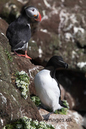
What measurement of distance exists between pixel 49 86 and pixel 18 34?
205 centimetres

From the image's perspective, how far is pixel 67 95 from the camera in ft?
37.2

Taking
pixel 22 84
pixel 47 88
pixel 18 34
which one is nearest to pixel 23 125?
pixel 22 84

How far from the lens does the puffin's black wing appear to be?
6.62 m

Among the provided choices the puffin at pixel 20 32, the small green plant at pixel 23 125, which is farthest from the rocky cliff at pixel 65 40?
the small green plant at pixel 23 125

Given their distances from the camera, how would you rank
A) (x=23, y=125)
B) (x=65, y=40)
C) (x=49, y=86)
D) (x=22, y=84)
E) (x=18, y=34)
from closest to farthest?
(x=23, y=125)
(x=22, y=84)
(x=49, y=86)
(x=18, y=34)
(x=65, y=40)

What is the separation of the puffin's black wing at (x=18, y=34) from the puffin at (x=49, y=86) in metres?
1.25

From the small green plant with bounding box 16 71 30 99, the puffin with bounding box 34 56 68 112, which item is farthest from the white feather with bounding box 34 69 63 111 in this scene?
the small green plant with bounding box 16 71 30 99

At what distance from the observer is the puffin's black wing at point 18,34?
6.62 meters

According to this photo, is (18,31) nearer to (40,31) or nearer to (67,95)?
(40,31)

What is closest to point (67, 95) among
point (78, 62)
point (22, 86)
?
point (78, 62)

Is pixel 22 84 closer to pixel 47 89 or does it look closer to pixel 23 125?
pixel 23 125

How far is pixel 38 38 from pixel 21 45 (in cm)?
371

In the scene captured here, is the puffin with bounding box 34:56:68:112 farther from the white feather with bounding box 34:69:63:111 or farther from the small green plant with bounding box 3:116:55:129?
the small green plant with bounding box 3:116:55:129

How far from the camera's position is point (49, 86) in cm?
594
